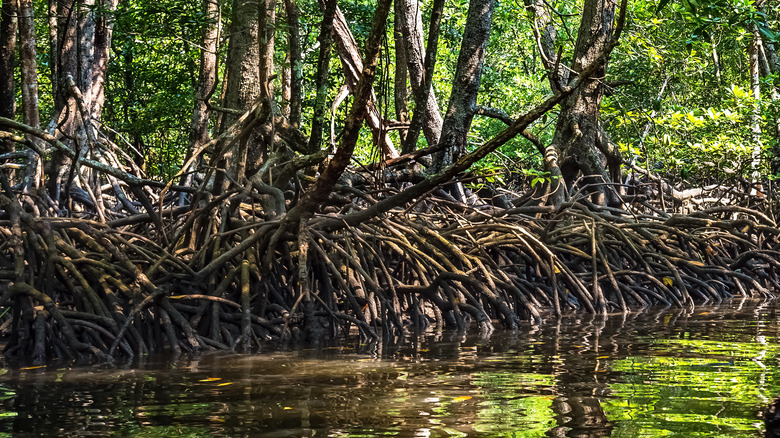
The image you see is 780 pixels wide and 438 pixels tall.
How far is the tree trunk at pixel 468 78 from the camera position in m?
8.50

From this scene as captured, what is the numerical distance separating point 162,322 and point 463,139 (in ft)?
12.8

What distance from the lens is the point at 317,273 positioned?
6180 mm

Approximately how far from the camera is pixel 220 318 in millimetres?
5625

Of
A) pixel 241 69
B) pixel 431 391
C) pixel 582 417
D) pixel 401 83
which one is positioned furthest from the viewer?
pixel 401 83

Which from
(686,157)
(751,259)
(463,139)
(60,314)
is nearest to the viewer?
(60,314)

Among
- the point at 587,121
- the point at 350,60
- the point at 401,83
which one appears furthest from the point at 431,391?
the point at 587,121

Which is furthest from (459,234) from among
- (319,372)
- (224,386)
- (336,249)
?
Answer: (224,386)

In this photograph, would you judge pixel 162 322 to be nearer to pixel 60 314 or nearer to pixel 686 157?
pixel 60 314

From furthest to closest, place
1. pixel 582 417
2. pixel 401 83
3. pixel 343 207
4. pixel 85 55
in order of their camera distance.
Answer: pixel 401 83
pixel 85 55
pixel 343 207
pixel 582 417

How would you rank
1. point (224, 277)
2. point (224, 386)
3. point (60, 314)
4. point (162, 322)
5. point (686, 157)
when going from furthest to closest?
point (686, 157) < point (224, 277) < point (162, 322) < point (60, 314) < point (224, 386)

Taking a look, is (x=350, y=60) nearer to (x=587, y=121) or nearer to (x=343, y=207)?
(x=587, y=121)

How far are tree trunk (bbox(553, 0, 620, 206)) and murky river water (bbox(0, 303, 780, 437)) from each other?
12.3 ft

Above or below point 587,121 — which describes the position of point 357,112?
below

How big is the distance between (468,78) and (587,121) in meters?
1.43
